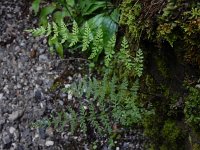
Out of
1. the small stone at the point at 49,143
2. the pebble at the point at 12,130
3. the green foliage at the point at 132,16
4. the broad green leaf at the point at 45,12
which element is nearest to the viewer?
the green foliage at the point at 132,16

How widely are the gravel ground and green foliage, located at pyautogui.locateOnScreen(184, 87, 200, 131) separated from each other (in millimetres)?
534

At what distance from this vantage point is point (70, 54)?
3.20 m

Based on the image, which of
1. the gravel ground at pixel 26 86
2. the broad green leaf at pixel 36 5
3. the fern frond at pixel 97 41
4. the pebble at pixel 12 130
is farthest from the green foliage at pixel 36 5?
the fern frond at pixel 97 41

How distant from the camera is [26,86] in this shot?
10.1ft

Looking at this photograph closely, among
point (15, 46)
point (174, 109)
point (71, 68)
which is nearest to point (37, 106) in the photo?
point (71, 68)

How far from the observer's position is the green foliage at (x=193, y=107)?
7.03 feet

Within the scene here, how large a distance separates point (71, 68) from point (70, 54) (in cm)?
14

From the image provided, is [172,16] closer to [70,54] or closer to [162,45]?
[162,45]

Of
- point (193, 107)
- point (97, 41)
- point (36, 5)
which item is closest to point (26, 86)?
point (36, 5)

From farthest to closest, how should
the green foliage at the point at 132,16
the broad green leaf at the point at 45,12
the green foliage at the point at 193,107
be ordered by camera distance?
the broad green leaf at the point at 45,12 < the green foliage at the point at 132,16 < the green foliage at the point at 193,107

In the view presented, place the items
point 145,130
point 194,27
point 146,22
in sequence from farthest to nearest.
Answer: point 145,130
point 146,22
point 194,27

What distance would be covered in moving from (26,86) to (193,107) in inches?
54.7

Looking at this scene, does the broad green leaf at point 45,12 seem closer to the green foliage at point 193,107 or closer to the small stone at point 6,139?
the small stone at point 6,139

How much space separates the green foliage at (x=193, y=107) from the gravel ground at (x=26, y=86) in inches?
21.0
